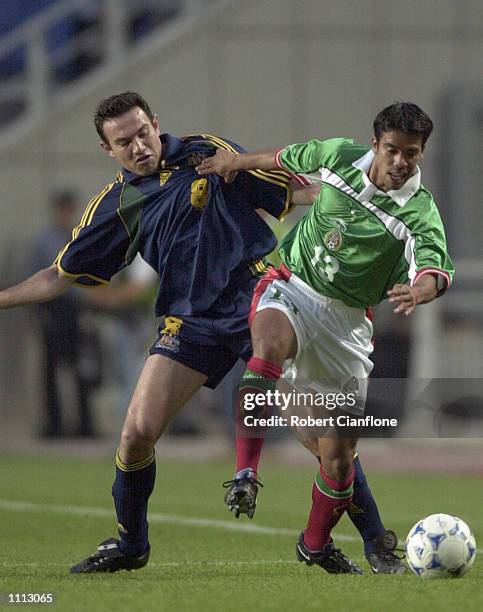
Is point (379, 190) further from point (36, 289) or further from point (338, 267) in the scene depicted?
point (36, 289)

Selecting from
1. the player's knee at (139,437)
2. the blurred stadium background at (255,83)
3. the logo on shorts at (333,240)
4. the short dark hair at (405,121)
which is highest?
the blurred stadium background at (255,83)

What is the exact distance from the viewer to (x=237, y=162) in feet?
22.1

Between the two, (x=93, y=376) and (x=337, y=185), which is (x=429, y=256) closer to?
(x=337, y=185)

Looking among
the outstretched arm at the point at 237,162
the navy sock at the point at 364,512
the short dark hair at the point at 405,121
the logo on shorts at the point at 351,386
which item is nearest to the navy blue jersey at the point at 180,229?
the outstretched arm at the point at 237,162

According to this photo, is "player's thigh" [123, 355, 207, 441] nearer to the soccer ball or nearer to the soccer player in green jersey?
the soccer player in green jersey

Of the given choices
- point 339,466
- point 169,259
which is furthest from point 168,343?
point 339,466

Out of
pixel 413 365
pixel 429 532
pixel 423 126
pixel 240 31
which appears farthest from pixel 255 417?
pixel 240 31

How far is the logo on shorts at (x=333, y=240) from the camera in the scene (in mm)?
6504

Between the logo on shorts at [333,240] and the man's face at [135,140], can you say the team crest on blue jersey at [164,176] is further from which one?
the logo on shorts at [333,240]

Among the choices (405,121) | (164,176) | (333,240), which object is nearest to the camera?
(405,121)

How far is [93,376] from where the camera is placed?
1466cm

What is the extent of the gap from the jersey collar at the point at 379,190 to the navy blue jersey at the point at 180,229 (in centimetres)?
63

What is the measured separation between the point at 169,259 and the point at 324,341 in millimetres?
797

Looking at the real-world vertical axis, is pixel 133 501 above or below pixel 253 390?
below
